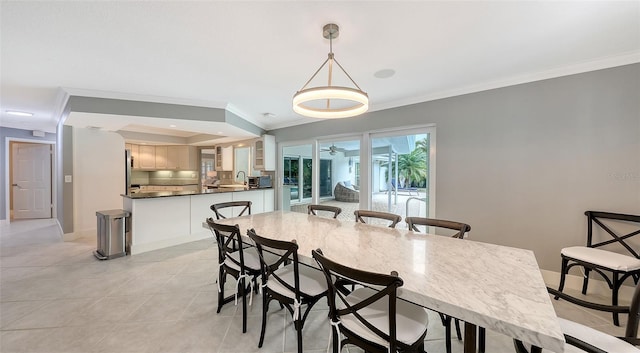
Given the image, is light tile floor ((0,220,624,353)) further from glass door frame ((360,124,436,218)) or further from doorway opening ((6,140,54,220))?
doorway opening ((6,140,54,220))

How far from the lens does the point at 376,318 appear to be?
1265 millimetres

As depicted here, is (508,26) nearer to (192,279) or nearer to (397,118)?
(397,118)

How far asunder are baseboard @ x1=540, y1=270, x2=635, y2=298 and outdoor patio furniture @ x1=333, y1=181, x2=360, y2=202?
8.98ft

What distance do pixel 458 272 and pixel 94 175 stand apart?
20.7ft

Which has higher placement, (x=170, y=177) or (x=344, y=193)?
(x=170, y=177)

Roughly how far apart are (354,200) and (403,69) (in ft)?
8.62

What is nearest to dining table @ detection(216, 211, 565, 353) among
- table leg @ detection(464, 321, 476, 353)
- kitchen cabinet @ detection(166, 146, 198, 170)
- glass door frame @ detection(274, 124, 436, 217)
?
table leg @ detection(464, 321, 476, 353)

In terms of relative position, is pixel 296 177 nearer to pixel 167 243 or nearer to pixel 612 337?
pixel 167 243

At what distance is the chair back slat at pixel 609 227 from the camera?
89.6 inches

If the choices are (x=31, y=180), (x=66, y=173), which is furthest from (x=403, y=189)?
(x=31, y=180)

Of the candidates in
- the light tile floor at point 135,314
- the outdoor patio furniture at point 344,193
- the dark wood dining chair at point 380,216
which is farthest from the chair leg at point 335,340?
the outdoor patio furniture at point 344,193

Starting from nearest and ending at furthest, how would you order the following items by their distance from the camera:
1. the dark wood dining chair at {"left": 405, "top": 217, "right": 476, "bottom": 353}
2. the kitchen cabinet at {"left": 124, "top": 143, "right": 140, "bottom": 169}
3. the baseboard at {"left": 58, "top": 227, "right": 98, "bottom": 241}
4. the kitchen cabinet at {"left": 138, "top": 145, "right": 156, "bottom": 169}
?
the dark wood dining chair at {"left": 405, "top": 217, "right": 476, "bottom": 353}
the baseboard at {"left": 58, "top": 227, "right": 98, "bottom": 241}
the kitchen cabinet at {"left": 124, "top": 143, "right": 140, "bottom": 169}
the kitchen cabinet at {"left": 138, "top": 145, "right": 156, "bottom": 169}

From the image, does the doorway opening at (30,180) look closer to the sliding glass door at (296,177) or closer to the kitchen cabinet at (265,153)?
the kitchen cabinet at (265,153)

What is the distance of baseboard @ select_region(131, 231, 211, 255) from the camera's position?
3.61 m
